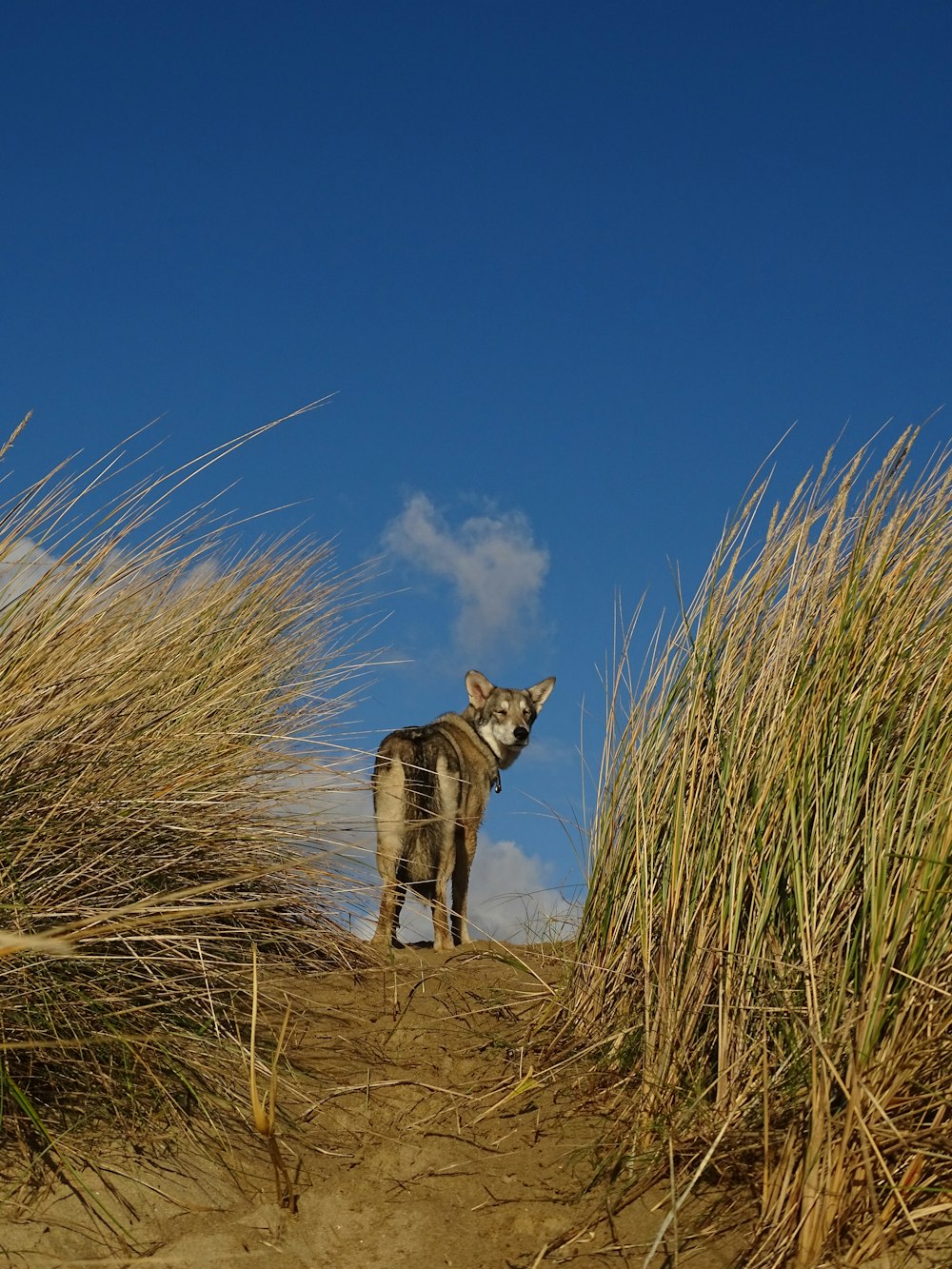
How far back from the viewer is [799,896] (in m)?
3.14

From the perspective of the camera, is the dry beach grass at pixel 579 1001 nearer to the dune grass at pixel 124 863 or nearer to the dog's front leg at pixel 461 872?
the dune grass at pixel 124 863

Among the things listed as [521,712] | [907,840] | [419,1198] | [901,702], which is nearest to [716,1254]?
[419,1198]

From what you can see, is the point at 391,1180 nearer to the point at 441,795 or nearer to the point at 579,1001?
the point at 579,1001

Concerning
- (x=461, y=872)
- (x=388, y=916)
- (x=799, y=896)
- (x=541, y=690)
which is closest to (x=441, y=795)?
(x=461, y=872)

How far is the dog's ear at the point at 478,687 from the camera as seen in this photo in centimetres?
774

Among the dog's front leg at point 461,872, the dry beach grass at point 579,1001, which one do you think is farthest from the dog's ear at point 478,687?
the dry beach grass at point 579,1001

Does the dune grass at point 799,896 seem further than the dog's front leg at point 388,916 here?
No

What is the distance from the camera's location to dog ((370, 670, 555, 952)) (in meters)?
6.19

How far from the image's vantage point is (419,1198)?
11.0 ft

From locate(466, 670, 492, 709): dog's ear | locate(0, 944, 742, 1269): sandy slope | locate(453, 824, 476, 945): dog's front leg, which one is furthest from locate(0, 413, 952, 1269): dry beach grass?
locate(466, 670, 492, 709): dog's ear

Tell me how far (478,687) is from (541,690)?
0.49 meters

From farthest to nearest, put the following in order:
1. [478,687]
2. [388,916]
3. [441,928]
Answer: [478,687]
[441,928]
[388,916]

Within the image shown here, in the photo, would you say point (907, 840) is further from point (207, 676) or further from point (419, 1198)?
point (207, 676)

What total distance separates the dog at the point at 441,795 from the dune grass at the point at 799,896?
6.59 ft
